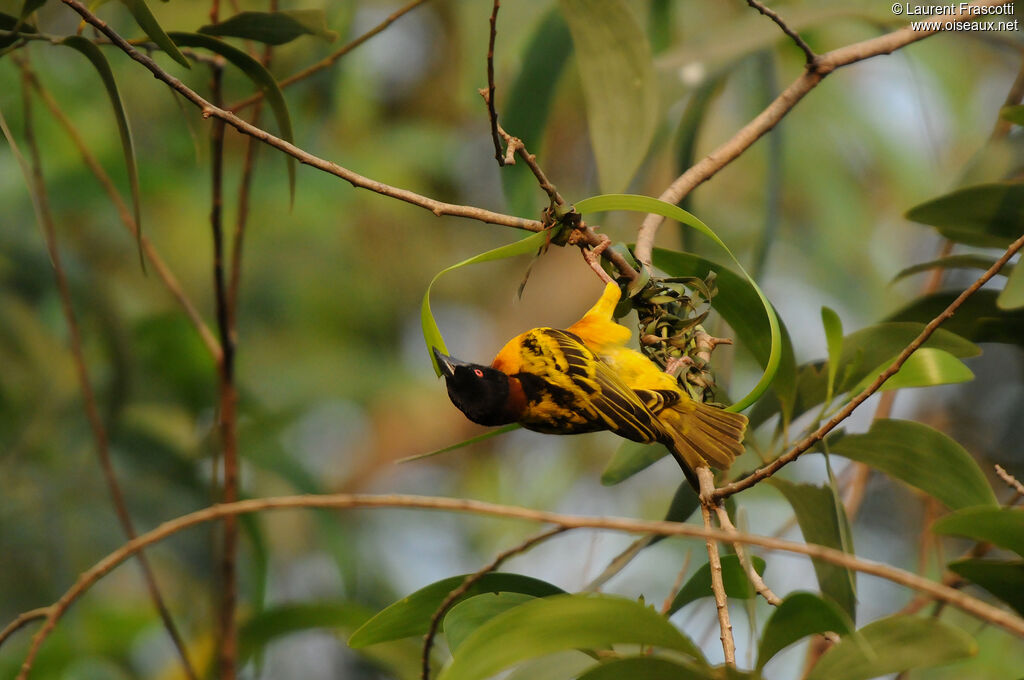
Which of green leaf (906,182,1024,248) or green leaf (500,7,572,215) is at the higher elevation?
green leaf (500,7,572,215)

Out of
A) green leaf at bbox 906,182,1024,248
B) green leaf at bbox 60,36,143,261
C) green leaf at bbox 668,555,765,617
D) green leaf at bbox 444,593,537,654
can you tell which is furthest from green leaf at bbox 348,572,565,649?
green leaf at bbox 906,182,1024,248

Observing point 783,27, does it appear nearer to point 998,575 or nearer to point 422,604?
point 998,575

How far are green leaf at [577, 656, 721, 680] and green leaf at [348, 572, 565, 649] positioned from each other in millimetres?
303

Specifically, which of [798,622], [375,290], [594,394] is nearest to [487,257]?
[594,394]

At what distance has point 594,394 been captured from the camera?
171 cm

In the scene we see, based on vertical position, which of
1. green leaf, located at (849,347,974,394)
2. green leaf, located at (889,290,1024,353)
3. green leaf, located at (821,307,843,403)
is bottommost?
green leaf, located at (849,347,974,394)

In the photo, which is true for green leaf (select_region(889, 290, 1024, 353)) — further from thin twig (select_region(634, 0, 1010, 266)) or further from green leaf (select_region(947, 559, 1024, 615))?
green leaf (select_region(947, 559, 1024, 615))

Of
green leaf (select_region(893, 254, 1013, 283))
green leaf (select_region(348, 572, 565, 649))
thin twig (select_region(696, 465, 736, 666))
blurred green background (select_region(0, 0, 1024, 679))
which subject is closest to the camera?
thin twig (select_region(696, 465, 736, 666))

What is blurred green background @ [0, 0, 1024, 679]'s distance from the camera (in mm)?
2953

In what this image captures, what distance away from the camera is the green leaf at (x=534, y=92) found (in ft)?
7.51

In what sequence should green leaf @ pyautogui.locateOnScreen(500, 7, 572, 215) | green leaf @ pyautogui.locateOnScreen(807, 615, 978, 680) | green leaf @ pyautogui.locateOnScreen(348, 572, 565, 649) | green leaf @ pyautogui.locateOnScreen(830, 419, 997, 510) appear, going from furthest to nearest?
green leaf @ pyautogui.locateOnScreen(500, 7, 572, 215) < green leaf @ pyautogui.locateOnScreen(830, 419, 997, 510) < green leaf @ pyautogui.locateOnScreen(348, 572, 565, 649) < green leaf @ pyautogui.locateOnScreen(807, 615, 978, 680)

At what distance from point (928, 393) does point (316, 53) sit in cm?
314

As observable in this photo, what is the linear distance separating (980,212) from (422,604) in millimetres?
1265

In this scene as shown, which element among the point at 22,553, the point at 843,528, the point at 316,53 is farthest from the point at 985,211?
the point at 22,553
